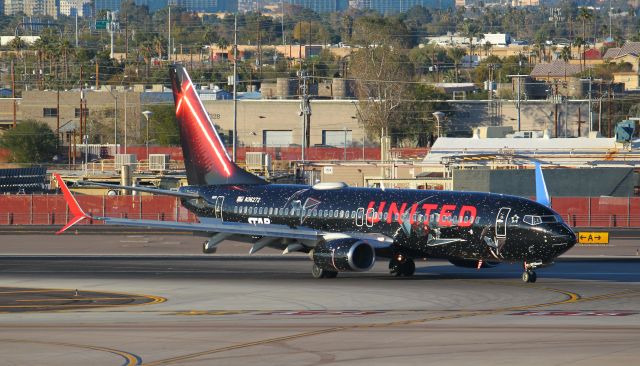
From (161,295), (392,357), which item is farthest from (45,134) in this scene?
(392,357)

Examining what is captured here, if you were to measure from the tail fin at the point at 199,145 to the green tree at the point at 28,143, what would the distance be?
279 feet

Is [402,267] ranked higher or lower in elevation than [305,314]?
higher

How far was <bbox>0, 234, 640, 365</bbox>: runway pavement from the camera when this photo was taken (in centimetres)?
3416

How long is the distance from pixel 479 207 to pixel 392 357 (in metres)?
18.5

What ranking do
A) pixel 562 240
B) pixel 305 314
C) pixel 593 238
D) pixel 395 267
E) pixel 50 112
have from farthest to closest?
pixel 50 112, pixel 593 238, pixel 395 267, pixel 562 240, pixel 305 314

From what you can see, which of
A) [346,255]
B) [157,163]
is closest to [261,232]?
[346,255]

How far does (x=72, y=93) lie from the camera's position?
163m

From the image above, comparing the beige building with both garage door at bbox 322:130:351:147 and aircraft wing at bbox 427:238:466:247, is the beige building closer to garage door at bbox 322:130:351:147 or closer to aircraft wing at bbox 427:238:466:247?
garage door at bbox 322:130:351:147

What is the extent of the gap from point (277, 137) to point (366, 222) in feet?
312

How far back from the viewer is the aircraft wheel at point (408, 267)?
54.9 metres

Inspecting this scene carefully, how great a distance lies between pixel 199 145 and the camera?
61.4 m

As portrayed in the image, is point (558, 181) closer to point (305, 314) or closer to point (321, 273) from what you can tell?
point (321, 273)

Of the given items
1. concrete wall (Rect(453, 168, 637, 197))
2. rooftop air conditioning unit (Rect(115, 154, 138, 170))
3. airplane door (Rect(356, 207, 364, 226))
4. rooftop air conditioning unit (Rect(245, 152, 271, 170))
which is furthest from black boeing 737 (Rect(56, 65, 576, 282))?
rooftop air conditioning unit (Rect(115, 154, 138, 170))

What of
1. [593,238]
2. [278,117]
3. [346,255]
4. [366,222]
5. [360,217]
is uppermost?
[278,117]
